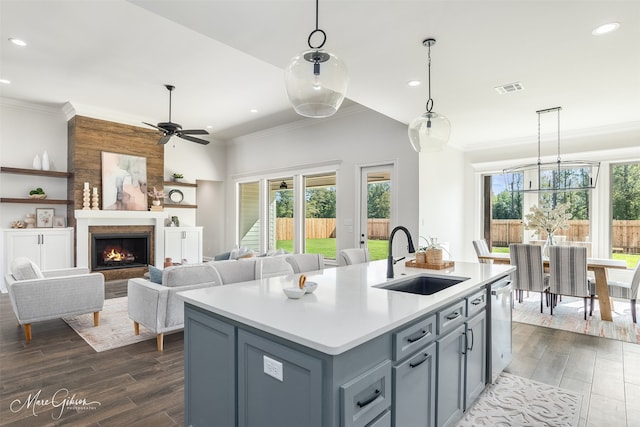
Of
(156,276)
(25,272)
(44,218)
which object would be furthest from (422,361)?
(44,218)

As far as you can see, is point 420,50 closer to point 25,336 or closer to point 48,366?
point 48,366

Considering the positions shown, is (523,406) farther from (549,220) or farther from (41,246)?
(41,246)

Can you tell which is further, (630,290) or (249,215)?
(249,215)

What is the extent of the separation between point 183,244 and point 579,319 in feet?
23.7

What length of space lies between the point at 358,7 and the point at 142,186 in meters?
6.14

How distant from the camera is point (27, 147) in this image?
629cm

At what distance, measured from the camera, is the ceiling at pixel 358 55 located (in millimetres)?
2469

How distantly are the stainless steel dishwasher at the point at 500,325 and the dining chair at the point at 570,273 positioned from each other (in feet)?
6.76

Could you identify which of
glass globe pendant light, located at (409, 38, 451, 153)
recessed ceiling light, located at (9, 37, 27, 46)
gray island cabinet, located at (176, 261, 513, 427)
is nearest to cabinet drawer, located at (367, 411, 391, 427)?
gray island cabinet, located at (176, 261, 513, 427)

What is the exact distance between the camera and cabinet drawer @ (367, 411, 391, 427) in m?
1.37

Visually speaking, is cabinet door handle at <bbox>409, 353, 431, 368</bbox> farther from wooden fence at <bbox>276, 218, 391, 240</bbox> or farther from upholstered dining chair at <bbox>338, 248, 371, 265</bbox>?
wooden fence at <bbox>276, 218, 391, 240</bbox>

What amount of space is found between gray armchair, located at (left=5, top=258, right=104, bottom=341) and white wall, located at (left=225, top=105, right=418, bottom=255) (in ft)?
12.9

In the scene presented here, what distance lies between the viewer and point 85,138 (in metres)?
6.36

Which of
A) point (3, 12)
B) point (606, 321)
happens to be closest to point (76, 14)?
point (3, 12)
